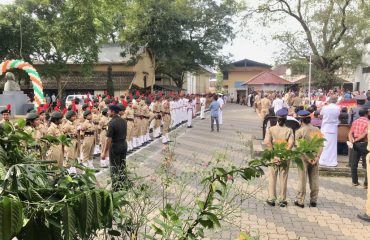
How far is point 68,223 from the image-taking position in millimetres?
1330

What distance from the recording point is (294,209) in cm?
680

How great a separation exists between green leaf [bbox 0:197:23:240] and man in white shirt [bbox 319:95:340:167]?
899 cm

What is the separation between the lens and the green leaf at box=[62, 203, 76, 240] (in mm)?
1329

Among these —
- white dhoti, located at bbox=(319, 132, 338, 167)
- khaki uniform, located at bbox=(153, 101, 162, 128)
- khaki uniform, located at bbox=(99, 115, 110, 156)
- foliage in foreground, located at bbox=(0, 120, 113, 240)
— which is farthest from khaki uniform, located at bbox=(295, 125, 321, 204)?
khaki uniform, located at bbox=(153, 101, 162, 128)

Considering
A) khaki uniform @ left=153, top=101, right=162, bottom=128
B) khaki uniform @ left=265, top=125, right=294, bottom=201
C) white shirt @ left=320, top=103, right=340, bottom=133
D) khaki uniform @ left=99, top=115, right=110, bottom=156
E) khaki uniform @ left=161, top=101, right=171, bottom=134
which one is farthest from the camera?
khaki uniform @ left=153, top=101, right=162, bottom=128

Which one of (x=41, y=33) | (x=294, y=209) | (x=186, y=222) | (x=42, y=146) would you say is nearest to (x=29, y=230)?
(x=186, y=222)

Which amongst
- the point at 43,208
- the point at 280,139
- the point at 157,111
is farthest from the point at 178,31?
the point at 43,208

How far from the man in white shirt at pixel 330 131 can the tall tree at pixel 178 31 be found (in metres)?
19.5

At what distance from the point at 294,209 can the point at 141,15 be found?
25.8 m

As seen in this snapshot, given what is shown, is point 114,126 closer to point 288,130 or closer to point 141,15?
point 288,130

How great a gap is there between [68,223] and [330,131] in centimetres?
911

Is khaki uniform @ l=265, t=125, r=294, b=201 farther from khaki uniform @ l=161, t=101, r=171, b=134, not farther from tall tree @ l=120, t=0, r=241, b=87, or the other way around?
tall tree @ l=120, t=0, r=241, b=87

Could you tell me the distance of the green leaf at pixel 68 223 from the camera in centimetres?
Result: 133

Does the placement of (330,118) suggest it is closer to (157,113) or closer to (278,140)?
(278,140)
